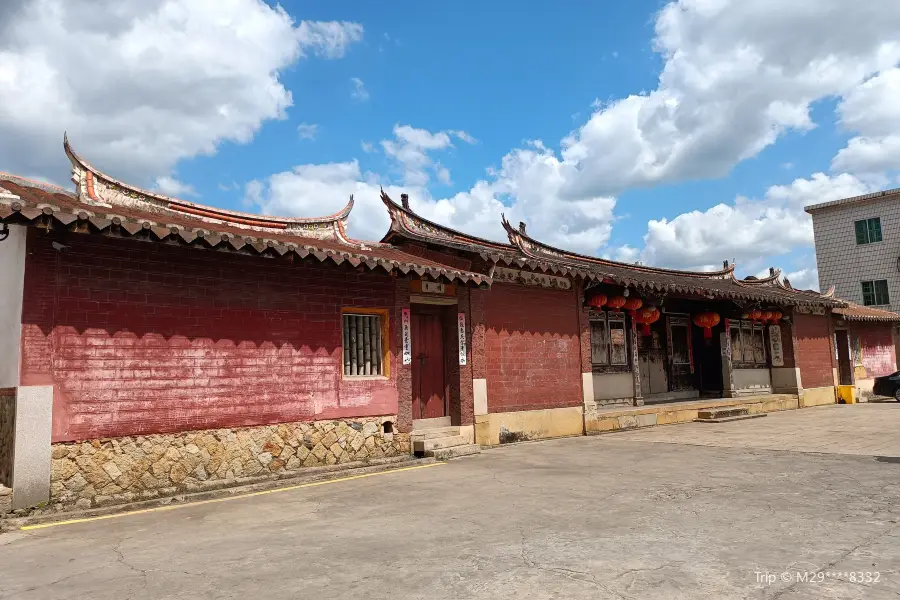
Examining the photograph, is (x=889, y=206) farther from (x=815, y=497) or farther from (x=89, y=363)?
(x=89, y=363)

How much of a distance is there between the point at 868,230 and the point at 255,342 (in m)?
31.1

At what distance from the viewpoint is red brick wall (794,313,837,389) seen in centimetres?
1848

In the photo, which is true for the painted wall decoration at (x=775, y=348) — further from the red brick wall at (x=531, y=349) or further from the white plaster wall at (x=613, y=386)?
the red brick wall at (x=531, y=349)

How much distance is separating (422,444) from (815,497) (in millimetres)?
5177

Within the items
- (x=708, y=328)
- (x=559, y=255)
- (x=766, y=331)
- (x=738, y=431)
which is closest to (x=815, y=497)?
(x=738, y=431)

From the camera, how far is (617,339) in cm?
1415

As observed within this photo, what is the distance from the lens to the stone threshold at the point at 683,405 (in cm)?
1267

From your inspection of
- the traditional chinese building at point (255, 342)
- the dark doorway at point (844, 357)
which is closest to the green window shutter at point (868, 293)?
the dark doorway at point (844, 357)

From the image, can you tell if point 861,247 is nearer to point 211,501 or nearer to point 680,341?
point 680,341

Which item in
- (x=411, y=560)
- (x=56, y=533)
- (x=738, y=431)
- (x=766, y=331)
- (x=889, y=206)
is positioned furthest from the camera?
(x=889, y=206)

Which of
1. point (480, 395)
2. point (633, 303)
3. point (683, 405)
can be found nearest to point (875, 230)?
point (683, 405)

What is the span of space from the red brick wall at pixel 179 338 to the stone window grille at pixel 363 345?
227 millimetres

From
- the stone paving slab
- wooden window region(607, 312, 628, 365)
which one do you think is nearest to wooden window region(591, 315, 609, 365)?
wooden window region(607, 312, 628, 365)

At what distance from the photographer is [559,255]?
14.7 m
